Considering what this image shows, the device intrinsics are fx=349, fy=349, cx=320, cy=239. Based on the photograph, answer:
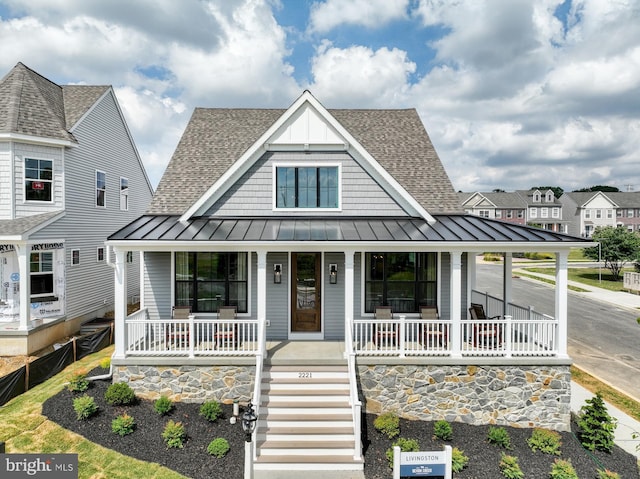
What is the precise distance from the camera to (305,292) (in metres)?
11.2

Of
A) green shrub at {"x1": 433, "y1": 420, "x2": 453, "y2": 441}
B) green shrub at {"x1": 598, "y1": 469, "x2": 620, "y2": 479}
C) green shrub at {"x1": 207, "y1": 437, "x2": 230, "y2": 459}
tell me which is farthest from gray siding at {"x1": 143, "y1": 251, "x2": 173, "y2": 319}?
green shrub at {"x1": 598, "y1": 469, "x2": 620, "y2": 479}

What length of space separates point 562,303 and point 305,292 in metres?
7.11

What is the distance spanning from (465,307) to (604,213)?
2830 inches

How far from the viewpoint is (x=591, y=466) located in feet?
24.7

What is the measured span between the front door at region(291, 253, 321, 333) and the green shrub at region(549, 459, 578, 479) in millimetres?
6503

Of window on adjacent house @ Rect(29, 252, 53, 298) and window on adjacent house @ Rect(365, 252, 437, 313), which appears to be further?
window on adjacent house @ Rect(29, 252, 53, 298)

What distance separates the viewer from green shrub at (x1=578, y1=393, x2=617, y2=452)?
798 centimetres

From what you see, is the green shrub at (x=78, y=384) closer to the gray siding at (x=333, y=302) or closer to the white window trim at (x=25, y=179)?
the gray siding at (x=333, y=302)

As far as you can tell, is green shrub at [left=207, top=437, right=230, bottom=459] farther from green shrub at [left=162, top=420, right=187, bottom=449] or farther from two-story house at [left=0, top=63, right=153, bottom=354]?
two-story house at [left=0, top=63, right=153, bottom=354]

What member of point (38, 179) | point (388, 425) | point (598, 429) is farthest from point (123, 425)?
point (38, 179)

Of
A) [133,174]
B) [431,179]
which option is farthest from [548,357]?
[133,174]

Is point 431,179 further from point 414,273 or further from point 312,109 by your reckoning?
point 312,109

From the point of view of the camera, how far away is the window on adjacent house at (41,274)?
13828 millimetres

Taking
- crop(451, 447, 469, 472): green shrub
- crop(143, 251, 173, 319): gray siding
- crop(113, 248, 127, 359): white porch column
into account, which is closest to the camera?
crop(451, 447, 469, 472): green shrub
